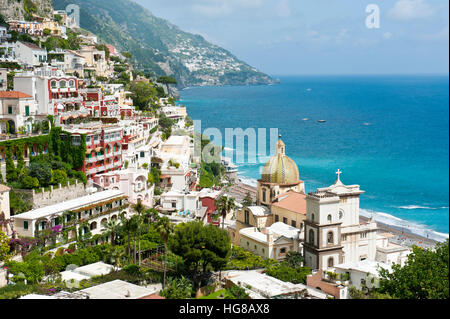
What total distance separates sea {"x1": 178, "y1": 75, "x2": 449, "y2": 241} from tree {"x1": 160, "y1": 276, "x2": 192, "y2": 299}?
131 ft

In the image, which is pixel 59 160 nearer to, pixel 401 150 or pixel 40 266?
pixel 40 266

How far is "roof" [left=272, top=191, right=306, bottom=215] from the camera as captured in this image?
39250 mm

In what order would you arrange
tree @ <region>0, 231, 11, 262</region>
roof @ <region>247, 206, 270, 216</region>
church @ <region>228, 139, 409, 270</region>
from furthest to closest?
roof @ <region>247, 206, 270, 216</region> < church @ <region>228, 139, 409, 270</region> < tree @ <region>0, 231, 11, 262</region>

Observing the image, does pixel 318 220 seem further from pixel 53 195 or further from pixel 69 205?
pixel 53 195

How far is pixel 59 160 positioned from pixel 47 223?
9.43 meters

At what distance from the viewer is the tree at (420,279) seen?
1048 inches

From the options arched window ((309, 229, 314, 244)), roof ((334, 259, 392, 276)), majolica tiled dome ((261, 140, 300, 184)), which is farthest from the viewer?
majolica tiled dome ((261, 140, 300, 184))

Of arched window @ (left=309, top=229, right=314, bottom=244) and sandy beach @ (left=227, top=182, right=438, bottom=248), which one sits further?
sandy beach @ (left=227, top=182, right=438, bottom=248)

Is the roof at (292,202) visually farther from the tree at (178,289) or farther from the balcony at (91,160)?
the balcony at (91,160)

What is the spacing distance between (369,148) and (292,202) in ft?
284

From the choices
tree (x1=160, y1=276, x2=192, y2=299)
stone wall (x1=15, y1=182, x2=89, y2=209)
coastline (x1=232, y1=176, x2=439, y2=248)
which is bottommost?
coastline (x1=232, y1=176, x2=439, y2=248)

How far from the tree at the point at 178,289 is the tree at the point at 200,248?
112 cm

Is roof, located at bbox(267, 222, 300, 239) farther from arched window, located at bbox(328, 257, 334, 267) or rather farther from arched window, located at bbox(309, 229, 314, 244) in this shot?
arched window, located at bbox(328, 257, 334, 267)

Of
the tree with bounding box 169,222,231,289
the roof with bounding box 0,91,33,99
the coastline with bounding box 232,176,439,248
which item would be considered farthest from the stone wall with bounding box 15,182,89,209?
the coastline with bounding box 232,176,439,248
